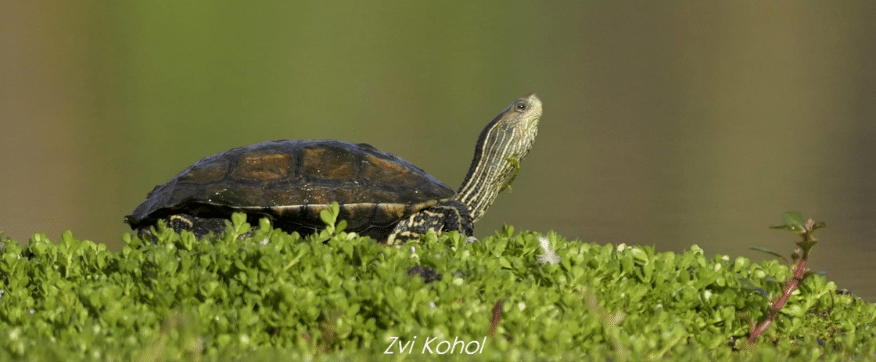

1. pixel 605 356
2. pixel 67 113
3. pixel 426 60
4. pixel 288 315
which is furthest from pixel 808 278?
pixel 426 60

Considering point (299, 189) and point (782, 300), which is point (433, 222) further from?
point (782, 300)

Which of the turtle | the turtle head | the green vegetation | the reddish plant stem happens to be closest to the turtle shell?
the turtle

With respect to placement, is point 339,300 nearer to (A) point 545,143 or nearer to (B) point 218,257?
(B) point 218,257

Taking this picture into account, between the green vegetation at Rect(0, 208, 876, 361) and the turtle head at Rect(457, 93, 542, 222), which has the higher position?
the turtle head at Rect(457, 93, 542, 222)

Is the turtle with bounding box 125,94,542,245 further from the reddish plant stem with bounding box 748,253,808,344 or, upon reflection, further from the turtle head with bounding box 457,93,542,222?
the reddish plant stem with bounding box 748,253,808,344

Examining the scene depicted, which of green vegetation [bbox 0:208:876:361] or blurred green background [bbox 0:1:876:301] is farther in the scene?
blurred green background [bbox 0:1:876:301]

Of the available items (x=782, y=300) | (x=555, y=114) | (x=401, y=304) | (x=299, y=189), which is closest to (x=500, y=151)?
(x=299, y=189)
